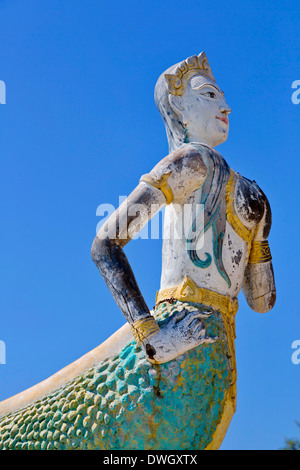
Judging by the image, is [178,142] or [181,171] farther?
[178,142]

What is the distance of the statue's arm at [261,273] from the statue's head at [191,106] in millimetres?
696

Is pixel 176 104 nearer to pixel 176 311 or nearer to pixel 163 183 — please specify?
pixel 163 183

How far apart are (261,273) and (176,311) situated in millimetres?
1053

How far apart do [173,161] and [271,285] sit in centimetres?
137

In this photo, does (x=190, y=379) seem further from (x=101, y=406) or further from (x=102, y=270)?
(x=102, y=270)

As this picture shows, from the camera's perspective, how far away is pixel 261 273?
6.09m

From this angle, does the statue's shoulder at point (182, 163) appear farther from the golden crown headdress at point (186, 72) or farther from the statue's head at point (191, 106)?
the golden crown headdress at point (186, 72)

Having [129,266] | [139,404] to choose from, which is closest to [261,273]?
[129,266]

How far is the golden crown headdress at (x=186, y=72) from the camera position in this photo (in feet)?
20.1

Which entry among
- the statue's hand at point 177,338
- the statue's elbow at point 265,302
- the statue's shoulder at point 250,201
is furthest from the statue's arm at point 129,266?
the statue's elbow at point 265,302

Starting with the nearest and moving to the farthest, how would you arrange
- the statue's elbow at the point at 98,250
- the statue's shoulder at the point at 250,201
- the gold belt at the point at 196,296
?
the statue's elbow at the point at 98,250, the gold belt at the point at 196,296, the statue's shoulder at the point at 250,201

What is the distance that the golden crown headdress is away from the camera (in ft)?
20.1

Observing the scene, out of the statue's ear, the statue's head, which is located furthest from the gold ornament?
the statue's ear
